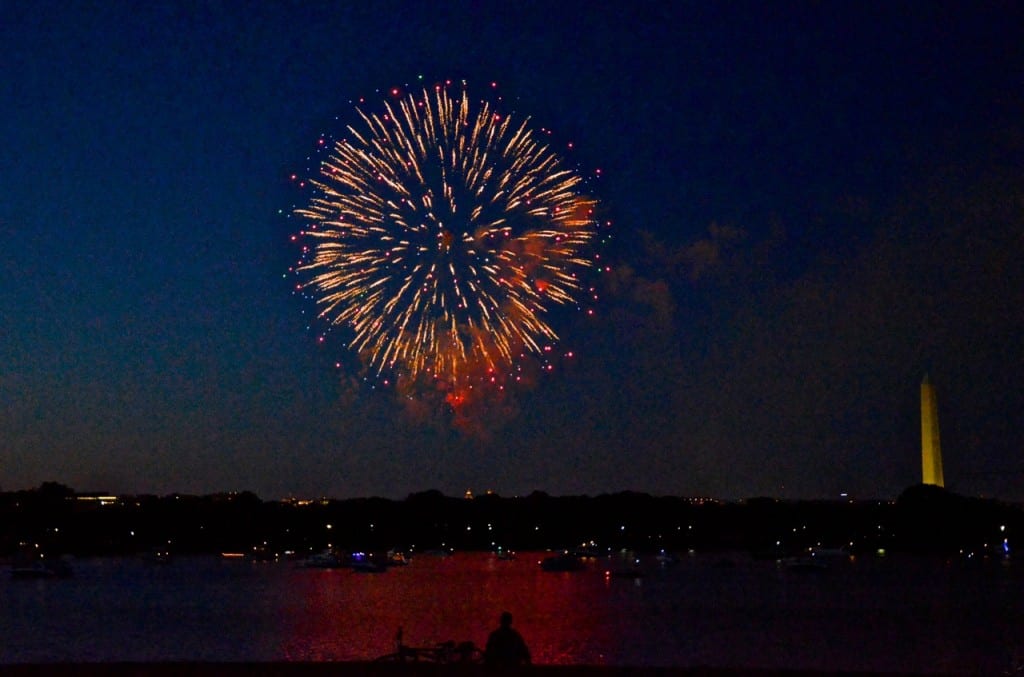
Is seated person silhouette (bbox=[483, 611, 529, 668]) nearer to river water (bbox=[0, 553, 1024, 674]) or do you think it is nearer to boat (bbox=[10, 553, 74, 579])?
river water (bbox=[0, 553, 1024, 674])

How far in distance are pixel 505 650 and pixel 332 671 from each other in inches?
105

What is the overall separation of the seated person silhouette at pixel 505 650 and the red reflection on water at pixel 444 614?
24.3 metres

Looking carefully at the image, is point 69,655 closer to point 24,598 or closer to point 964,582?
point 24,598

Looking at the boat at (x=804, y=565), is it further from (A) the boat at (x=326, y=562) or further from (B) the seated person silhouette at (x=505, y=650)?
(B) the seated person silhouette at (x=505, y=650)

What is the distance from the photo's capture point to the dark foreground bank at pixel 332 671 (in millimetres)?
18891

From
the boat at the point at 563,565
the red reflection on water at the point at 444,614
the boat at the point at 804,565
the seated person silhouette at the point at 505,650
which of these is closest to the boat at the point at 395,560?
the red reflection on water at the point at 444,614

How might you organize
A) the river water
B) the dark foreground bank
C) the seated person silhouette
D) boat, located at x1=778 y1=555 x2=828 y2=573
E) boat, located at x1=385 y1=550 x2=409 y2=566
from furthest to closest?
boat, located at x1=385 y1=550 x2=409 y2=566
boat, located at x1=778 y1=555 x2=828 y2=573
the river water
the seated person silhouette
the dark foreground bank

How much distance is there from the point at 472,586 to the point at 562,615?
36099 millimetres

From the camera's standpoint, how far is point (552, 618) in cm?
6812

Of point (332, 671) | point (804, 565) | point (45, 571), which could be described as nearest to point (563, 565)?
point (804, 565)

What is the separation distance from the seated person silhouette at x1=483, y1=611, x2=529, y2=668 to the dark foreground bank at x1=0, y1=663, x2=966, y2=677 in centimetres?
59

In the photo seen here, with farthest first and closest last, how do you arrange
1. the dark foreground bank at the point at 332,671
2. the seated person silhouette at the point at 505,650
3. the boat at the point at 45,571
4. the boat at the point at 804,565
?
1. the boat at the point at 804,565
2. the boat at the point at 45,571
3. the seated person silhouette at the point at 505,650
4. the dark foreground bank at the point at 332,671

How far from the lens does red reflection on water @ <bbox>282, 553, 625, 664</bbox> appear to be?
5088cm

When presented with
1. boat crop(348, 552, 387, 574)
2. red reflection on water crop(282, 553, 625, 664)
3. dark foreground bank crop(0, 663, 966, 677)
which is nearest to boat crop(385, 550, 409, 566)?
boat crop(348, 552, 387, 574)
